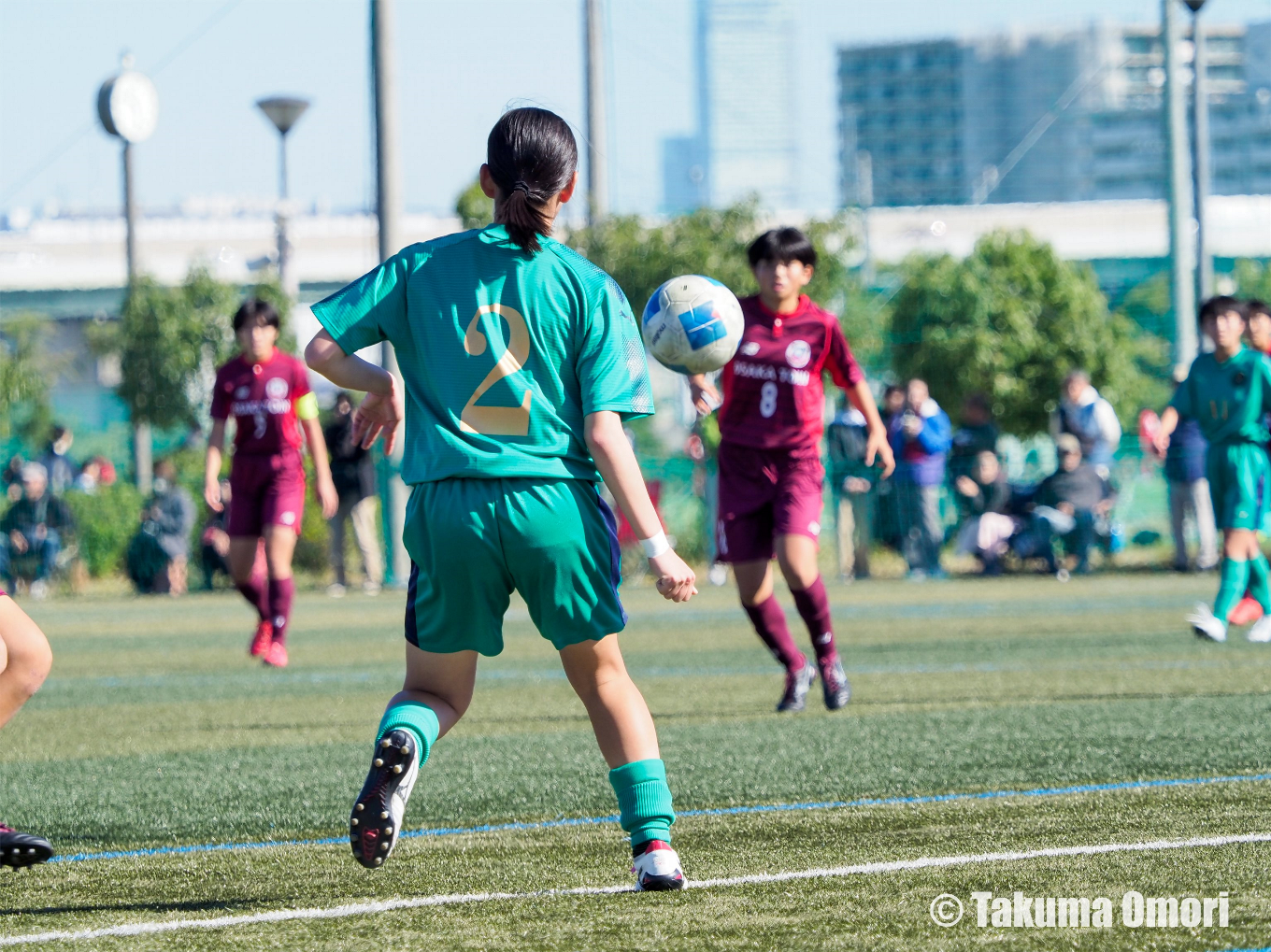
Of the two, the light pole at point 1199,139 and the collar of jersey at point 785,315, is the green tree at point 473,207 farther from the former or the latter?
the collar of jersey at point 785,315

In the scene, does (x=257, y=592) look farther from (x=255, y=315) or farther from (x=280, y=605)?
(x=255, y=315)

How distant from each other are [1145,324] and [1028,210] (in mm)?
31588

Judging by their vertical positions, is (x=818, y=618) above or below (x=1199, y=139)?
below

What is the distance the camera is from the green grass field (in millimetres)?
3941

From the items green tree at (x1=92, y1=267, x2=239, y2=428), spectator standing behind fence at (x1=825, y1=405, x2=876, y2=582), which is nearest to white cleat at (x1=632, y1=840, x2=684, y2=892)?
spectator standing behind fence at (x1=825, y1=405, x2=876, y2=582)

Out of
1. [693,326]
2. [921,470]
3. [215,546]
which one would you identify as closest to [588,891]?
[693,326]

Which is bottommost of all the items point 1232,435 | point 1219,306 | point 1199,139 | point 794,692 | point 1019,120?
point 794,692

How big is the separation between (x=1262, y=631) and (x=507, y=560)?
7979 millimetres

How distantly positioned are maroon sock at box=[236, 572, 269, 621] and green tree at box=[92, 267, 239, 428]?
1543cm

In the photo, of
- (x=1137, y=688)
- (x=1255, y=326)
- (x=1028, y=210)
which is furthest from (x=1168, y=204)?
(x=1028, y=210)

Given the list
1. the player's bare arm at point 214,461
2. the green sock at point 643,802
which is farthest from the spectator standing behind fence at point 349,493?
the green sock at point 643,802

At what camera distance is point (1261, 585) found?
11109 mm

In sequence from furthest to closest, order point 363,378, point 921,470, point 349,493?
point 349,493, point 921,470, point 363,378

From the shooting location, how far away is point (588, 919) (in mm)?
3932
